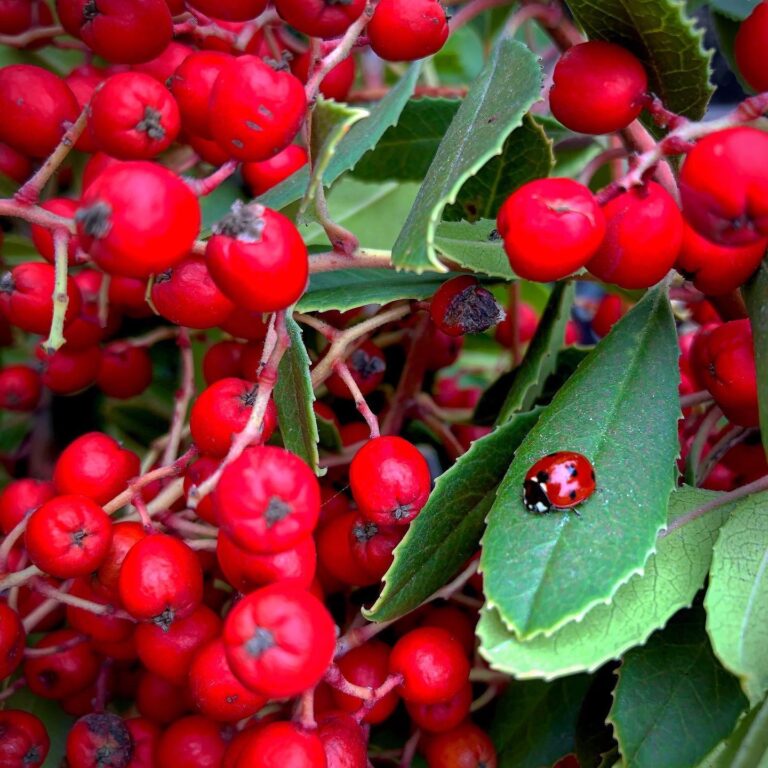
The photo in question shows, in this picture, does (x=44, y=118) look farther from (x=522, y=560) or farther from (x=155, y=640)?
(x=522, y=560)

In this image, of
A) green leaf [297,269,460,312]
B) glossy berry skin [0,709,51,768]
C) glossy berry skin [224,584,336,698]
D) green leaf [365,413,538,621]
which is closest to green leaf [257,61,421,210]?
green leaf [297,269,460,312]

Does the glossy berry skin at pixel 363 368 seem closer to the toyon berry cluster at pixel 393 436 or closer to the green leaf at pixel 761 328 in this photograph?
the toyon berry cluster at pixel 393 436

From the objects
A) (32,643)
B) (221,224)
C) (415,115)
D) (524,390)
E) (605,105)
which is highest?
(605,105)

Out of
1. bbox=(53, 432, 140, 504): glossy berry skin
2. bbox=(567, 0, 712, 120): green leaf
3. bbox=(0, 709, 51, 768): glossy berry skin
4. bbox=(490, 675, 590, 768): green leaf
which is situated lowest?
bbox=(0, 709, 51, 768): glossy berry skin

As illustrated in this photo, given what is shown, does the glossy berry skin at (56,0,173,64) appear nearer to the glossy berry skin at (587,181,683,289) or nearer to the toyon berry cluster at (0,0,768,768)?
the toyon berry cluster at (0,0,768,768)

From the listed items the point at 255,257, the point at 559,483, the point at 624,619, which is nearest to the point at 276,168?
the point at 255,257

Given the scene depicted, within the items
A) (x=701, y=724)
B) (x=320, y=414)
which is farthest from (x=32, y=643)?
(x=701, y=724)
